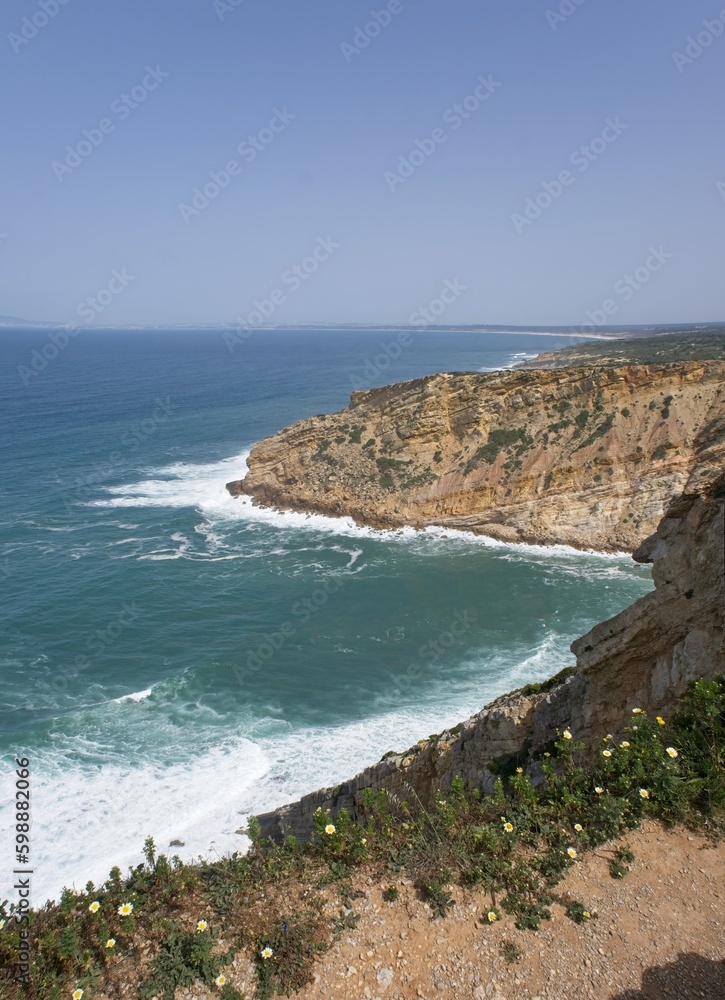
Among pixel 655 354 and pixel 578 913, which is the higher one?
pixel 655 354

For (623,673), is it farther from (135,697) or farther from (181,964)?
(135,697)

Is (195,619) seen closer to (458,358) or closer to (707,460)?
(707,460)
